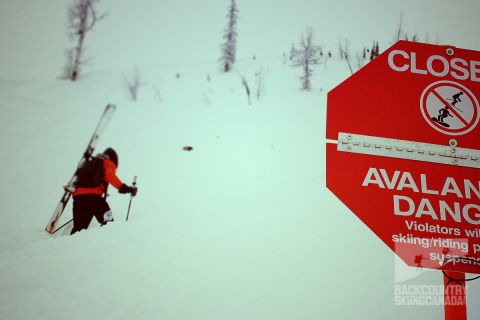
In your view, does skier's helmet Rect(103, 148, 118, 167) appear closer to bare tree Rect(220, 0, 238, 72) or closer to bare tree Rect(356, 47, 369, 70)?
bare tree Rect(220, 0, 238, 72)

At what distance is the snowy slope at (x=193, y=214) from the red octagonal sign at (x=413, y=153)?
1.64 m

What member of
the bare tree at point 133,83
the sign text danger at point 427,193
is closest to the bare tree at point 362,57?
the sign text danger at point 427,193

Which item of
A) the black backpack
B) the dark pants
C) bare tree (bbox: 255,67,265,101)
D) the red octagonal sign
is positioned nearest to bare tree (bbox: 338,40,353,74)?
bare tree (bbox: 255,67,265,101)

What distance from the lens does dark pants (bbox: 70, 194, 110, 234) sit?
356 centimetres

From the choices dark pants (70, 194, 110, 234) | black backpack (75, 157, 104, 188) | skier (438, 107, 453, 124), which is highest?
skier (438, 107, 453, 124)

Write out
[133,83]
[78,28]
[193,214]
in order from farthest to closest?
1. [133,83]
2. [78,28]
3. [193,214]

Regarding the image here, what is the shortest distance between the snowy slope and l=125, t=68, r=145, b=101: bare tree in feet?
0.56

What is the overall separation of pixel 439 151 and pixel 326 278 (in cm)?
194

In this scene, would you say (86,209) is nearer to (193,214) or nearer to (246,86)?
(193,214)

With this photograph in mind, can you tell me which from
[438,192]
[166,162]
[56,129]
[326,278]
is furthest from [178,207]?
[438,192]

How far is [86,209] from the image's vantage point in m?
3.63

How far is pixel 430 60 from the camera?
1709 millimetres

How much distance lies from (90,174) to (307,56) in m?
3.59

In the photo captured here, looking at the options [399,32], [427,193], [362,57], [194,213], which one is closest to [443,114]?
[427,193]
